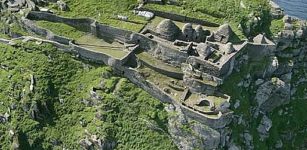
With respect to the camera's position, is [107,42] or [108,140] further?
[107,42]

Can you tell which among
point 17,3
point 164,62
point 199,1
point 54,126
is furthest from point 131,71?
point 17,3

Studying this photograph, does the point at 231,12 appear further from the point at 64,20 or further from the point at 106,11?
the point at 64,20

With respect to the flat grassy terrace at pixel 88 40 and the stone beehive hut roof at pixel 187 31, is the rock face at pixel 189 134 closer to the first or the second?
the stone beehive hut roof at pixel 187 31

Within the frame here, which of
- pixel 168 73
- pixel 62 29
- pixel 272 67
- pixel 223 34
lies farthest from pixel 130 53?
pixel 272 67

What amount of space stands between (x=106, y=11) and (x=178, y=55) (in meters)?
11.3

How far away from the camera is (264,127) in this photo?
6166 cm

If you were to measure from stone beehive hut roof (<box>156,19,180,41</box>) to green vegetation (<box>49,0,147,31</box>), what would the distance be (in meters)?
2.89

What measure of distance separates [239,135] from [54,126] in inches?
744

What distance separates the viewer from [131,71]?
5828cm

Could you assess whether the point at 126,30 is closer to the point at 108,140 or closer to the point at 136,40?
the point at 136,40

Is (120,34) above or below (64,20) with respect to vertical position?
below

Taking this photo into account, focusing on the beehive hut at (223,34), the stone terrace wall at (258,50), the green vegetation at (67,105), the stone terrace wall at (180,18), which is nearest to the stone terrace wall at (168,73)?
the green vegetation at (67,105)

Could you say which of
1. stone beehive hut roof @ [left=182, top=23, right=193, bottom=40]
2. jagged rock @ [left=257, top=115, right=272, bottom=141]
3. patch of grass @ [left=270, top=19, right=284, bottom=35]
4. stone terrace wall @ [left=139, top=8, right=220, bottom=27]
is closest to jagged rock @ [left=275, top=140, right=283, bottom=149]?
jagged rock @ [left=257, top=115, right=272, bottom=141]

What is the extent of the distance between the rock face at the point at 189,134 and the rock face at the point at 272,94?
348 inches
